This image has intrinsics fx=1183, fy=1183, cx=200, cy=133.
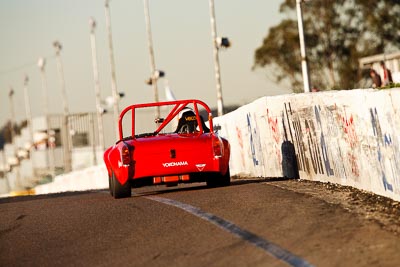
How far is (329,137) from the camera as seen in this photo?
624 inches

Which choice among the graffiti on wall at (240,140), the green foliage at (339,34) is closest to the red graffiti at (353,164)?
the graffiti on wall at (240,140)

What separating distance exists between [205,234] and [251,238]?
0.76 metres

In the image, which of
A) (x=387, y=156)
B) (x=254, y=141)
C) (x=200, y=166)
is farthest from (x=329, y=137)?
(x=254, y=141)

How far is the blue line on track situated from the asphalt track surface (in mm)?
11

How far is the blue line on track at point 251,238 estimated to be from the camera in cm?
865

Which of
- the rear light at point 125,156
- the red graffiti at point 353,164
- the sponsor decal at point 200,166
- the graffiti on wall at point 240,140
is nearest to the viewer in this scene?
the red graffiti at point 353,164

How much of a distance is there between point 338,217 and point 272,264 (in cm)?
267

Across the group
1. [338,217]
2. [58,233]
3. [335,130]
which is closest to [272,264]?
[338,217]

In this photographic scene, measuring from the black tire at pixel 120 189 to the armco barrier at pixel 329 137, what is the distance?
2.70 m

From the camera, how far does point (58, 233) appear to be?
1230cm

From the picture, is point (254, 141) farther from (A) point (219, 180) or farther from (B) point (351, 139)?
(B) point (351, 139)

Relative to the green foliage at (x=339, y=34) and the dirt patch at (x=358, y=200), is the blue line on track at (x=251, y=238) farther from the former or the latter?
the green foliage at (x=339, y=34)

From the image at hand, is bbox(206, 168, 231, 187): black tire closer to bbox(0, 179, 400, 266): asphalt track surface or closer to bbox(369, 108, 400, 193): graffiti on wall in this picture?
bbox(0, 179, 400, 266): asphalt track surface

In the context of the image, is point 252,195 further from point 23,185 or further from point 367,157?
point 23,185
